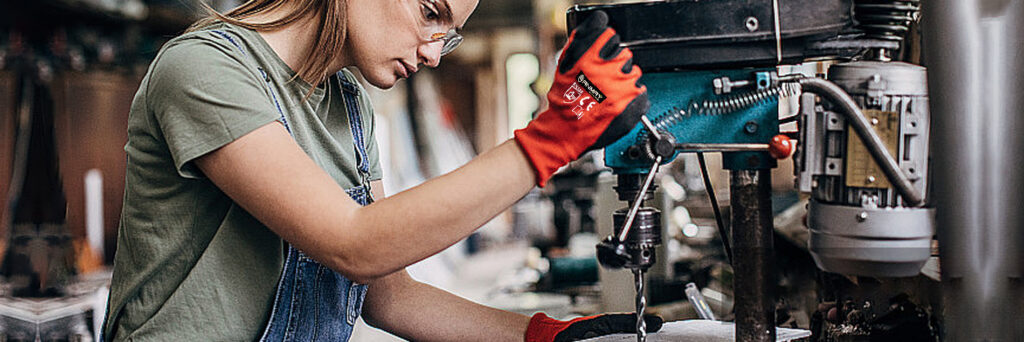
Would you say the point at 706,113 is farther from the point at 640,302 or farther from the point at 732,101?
the point at 640,302

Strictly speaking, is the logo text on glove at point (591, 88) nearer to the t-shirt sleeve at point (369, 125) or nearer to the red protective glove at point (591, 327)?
the red protective glove at point (591, 327)

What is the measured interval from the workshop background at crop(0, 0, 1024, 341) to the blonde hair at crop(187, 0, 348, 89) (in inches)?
24.0

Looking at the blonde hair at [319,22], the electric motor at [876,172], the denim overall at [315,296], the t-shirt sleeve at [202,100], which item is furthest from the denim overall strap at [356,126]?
the electric motor at [876,172]

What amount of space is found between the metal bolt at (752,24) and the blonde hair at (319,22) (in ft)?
1.86

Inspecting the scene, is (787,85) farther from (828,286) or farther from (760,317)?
(828,286)

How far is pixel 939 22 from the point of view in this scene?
83cm

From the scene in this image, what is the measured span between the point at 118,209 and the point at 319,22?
3.45 m

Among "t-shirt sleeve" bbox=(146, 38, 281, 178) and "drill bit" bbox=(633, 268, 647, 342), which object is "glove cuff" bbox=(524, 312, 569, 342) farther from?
"t-shirt sleeve" bbox=(146, 38, 281, 178)

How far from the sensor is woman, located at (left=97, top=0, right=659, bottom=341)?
0.95 metres

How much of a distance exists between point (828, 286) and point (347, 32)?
107 cm

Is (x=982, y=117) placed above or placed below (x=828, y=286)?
above

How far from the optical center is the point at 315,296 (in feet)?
4.08

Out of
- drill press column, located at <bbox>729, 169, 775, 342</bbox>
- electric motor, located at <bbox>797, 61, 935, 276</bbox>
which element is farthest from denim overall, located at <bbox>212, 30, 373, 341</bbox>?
electric motor, located at <bbox>797, 61, 935, 276</bbox>

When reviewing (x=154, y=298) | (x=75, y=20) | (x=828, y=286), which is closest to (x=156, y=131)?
(x=154, y=298)
